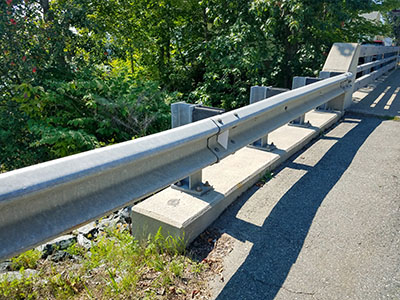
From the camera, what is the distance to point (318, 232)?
268 centimetres

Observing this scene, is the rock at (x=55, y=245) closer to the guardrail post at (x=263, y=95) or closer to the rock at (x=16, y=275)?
the rock at (x=16, y=275)

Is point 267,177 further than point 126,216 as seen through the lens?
Yes

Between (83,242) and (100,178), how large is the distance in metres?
1.84

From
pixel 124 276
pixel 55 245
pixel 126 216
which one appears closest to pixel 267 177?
pixel 126 216

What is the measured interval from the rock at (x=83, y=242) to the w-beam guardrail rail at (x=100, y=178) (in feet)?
4.86

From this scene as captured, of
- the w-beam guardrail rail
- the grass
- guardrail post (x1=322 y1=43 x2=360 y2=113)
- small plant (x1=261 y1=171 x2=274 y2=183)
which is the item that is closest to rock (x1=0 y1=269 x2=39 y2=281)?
the grass

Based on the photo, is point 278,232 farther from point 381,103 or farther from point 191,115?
point 381,103

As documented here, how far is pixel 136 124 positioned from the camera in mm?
6531

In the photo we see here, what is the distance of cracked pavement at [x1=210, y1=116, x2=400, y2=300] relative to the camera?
7.00ft

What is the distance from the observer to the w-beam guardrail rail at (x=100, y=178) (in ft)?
4.50

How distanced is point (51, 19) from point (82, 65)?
1.11 meters

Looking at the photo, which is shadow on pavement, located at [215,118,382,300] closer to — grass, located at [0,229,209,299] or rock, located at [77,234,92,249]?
grass, located at [0,229,209,299]

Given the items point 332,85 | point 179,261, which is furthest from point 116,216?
point 332,85

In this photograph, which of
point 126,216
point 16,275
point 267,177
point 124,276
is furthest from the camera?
point 267,177
